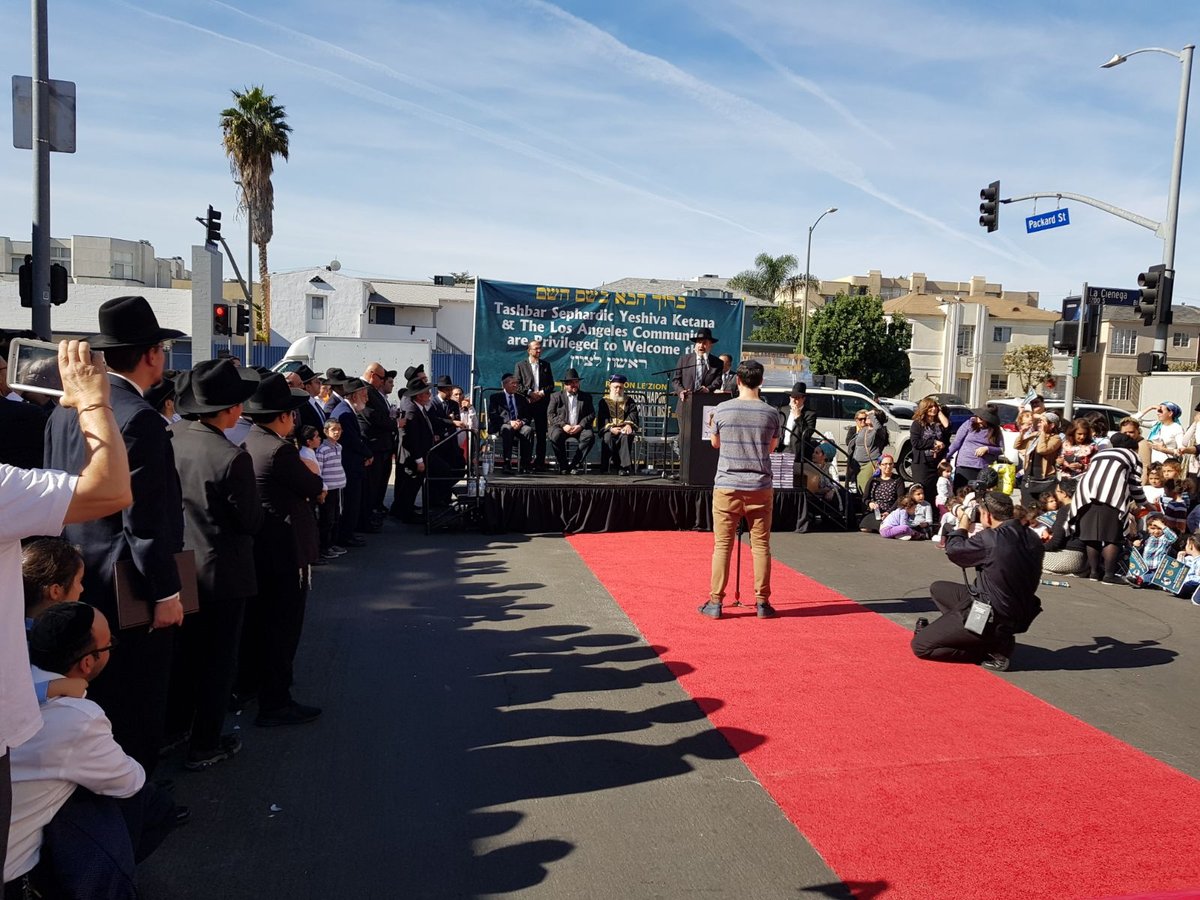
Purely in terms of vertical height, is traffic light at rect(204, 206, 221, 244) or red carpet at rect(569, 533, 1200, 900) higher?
traffic light at rect(204, 206, 221, 244)

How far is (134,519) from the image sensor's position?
11.5 feet

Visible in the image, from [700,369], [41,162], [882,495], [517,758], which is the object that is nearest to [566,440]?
[700,369]

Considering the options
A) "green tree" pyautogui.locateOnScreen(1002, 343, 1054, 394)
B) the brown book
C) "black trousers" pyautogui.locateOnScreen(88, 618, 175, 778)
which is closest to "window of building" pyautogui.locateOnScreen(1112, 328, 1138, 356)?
"green tree" pyautogui.locateOnScreen(1002, 343, 1054, 394)

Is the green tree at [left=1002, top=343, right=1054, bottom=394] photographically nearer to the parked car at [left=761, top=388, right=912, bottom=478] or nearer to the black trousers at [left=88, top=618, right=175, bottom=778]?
the parked car at [left=761, top=388, right=912, bottom=478]

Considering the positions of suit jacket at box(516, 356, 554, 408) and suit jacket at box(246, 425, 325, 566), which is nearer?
suit jacket at box(246, 425, 325, 566)

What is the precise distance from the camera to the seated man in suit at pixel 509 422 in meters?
13.0

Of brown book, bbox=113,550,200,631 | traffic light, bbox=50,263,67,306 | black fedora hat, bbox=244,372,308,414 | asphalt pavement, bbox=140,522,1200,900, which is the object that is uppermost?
traffic light, bbox=50,263,67,306

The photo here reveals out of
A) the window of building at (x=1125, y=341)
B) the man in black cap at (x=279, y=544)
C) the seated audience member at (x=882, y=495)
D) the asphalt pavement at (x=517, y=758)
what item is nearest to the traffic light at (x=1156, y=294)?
the seated audience member at (x=882, y=495)

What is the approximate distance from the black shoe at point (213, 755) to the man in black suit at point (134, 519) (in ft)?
2.33

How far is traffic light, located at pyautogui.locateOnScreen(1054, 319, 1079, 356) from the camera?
14.6 meters

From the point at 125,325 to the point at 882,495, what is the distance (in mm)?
10656

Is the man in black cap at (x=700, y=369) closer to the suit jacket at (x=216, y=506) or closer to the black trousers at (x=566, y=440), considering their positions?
the black trousers at (x=566, y=440)

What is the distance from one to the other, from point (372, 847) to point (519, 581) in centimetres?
514

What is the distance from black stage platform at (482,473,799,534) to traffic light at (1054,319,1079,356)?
18.9ft
